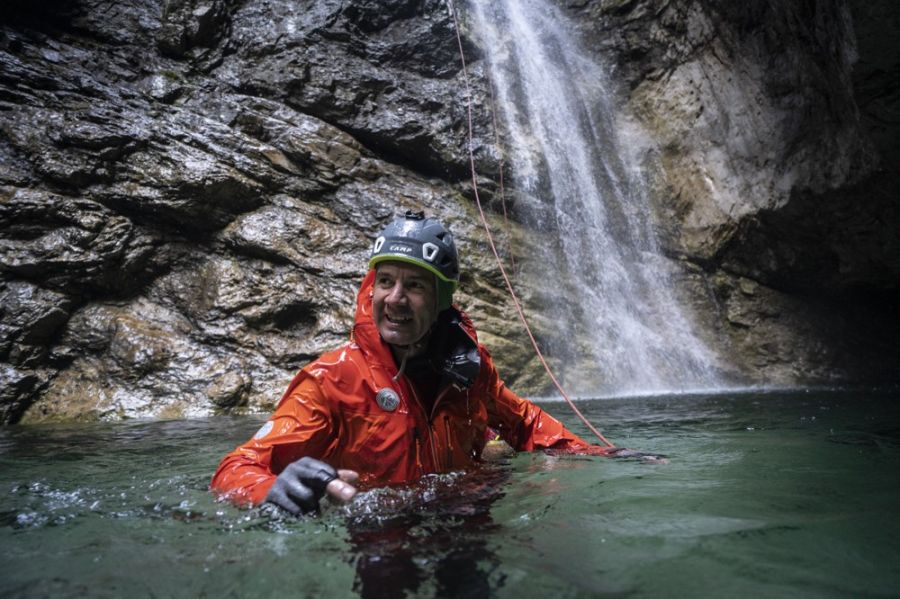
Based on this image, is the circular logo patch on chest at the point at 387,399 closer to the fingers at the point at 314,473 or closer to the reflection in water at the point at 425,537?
the reflection in water at the point at 425,537

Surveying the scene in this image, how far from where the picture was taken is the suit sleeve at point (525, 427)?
3398mm

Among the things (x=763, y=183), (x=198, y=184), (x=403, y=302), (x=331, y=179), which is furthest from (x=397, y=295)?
(x=763, y=183)

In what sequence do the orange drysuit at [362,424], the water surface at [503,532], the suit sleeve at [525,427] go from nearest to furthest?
the water surface at [503,532]
the orange drysuit at [362,424]
the suit sleeve at [525,427]

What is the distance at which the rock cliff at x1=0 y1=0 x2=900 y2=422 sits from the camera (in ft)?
23.6

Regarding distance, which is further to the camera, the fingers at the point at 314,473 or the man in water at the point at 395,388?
the man in water at the point at 395,388

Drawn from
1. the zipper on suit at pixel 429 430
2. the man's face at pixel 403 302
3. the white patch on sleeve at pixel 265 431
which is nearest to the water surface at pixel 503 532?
the zipper on suit at pixel 429 430

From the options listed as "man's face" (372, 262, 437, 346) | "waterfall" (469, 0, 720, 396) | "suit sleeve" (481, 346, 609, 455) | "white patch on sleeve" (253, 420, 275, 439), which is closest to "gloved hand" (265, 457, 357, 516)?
"white patch on sleeve" (253, 420, 275, 439)

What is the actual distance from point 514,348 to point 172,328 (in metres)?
5.16

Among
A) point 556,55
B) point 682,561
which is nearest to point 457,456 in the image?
point 682,561

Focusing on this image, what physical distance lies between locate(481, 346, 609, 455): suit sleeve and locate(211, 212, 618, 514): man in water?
0.92ft

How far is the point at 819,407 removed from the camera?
6.66m

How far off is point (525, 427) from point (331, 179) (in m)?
7.02

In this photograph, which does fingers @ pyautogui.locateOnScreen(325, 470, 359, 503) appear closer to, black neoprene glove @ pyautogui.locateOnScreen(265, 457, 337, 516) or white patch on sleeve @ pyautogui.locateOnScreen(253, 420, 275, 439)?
black neoprene glove @ pyautogui.locateOnScreen(265, 457, 337, 516)

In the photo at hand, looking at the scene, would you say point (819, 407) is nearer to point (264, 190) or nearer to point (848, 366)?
point (848, 366)
